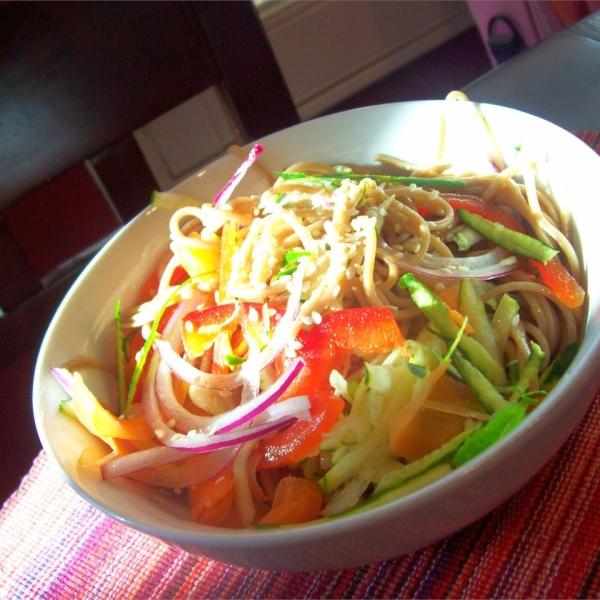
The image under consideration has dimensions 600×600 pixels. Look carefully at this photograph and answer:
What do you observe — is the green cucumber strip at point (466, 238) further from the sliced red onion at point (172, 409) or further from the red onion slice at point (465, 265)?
the sliced red onion at point (172, 409)

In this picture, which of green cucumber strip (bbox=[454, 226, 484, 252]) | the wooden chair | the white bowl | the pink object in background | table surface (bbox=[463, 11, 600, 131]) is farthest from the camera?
the pink object in background

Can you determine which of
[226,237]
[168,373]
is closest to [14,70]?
[226,237]

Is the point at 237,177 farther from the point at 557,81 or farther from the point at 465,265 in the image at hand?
the point at 557,81

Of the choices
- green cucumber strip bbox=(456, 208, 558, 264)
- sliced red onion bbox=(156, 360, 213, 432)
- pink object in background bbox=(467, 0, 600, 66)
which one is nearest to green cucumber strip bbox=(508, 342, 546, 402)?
green cucumber strip bbox=(456, 208, 558, 264)

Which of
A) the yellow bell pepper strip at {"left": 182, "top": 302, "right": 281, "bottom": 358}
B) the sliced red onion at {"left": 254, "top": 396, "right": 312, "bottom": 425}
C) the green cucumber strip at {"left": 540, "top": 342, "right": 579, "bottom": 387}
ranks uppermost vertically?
the yellow bell pepper strip at {"left": 182, "top": 302, "right": 281, "bottom": 358}

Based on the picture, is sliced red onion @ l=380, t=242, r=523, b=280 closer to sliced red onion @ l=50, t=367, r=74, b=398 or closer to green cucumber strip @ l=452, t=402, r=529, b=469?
green cucumber strip @ l=452, t=402, r=529, b=469

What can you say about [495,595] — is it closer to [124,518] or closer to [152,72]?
[124,518]

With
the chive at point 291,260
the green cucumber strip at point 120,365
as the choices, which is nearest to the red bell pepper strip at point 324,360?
the chive at point 291,260
